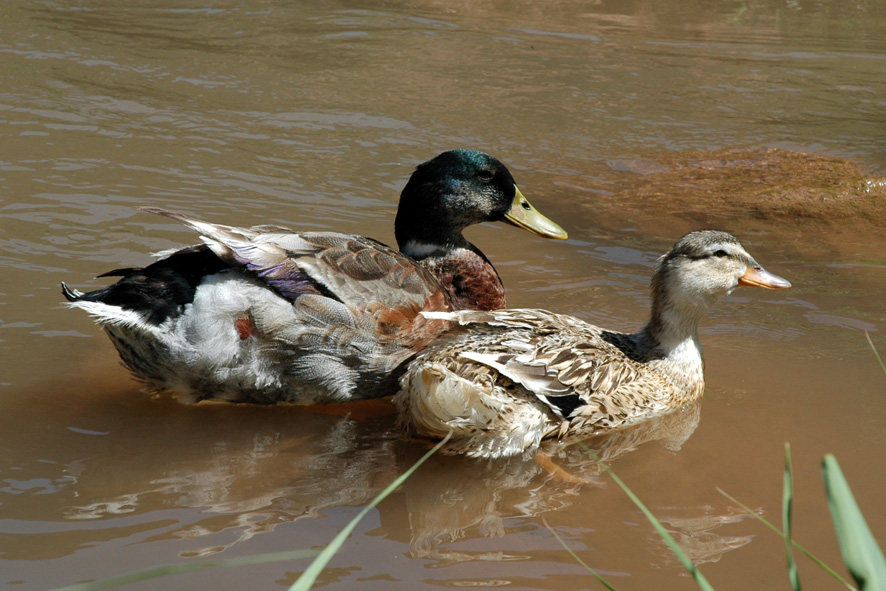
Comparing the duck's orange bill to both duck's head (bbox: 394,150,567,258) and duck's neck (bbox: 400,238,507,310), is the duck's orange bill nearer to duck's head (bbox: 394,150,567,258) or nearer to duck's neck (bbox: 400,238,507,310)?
duck's neck (bbox: 400,238,507,310)

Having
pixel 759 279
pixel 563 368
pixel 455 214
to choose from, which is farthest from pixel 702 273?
pixel 455 214

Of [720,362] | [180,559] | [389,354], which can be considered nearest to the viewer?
[180,559]

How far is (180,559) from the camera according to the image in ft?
12.2

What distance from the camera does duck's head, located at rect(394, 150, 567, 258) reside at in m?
6.10

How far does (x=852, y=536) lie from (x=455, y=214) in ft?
14.8

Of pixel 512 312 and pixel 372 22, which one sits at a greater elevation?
pixel 372 22

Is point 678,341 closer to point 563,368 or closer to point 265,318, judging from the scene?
point 563,368

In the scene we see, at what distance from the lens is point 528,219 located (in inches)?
251

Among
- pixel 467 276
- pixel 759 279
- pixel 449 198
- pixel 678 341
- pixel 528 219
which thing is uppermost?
pixel 449 198

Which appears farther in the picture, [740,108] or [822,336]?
[740,108]

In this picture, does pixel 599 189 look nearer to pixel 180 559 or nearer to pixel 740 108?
pixel 740 108

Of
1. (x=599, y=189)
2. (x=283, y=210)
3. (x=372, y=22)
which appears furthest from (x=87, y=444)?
(x=372, y=22)

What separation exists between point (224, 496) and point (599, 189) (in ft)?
17.8

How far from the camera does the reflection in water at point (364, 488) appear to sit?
4027 mm
